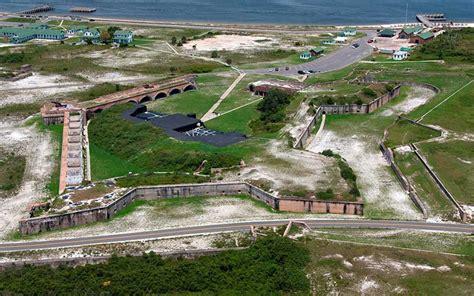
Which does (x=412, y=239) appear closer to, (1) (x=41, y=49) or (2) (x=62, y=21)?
(1) (x=41, y=49)

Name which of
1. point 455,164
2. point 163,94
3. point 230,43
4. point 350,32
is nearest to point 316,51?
point 230,43

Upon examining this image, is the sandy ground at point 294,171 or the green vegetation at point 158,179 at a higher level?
the sandy ground at point 294,171

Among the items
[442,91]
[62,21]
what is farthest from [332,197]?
[62,21]

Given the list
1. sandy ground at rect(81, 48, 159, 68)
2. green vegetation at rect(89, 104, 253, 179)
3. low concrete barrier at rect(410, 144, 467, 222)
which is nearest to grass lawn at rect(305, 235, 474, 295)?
low concrete barrier at rect(410, 144, 467, 222)

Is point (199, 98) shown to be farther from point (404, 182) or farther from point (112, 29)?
point (112, 29)

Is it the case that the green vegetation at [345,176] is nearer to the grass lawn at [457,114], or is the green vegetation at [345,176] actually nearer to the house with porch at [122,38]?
the grass lawn at [457,114]

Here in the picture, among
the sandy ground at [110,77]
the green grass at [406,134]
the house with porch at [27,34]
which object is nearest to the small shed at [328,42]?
the sandy ground at [110,77]
